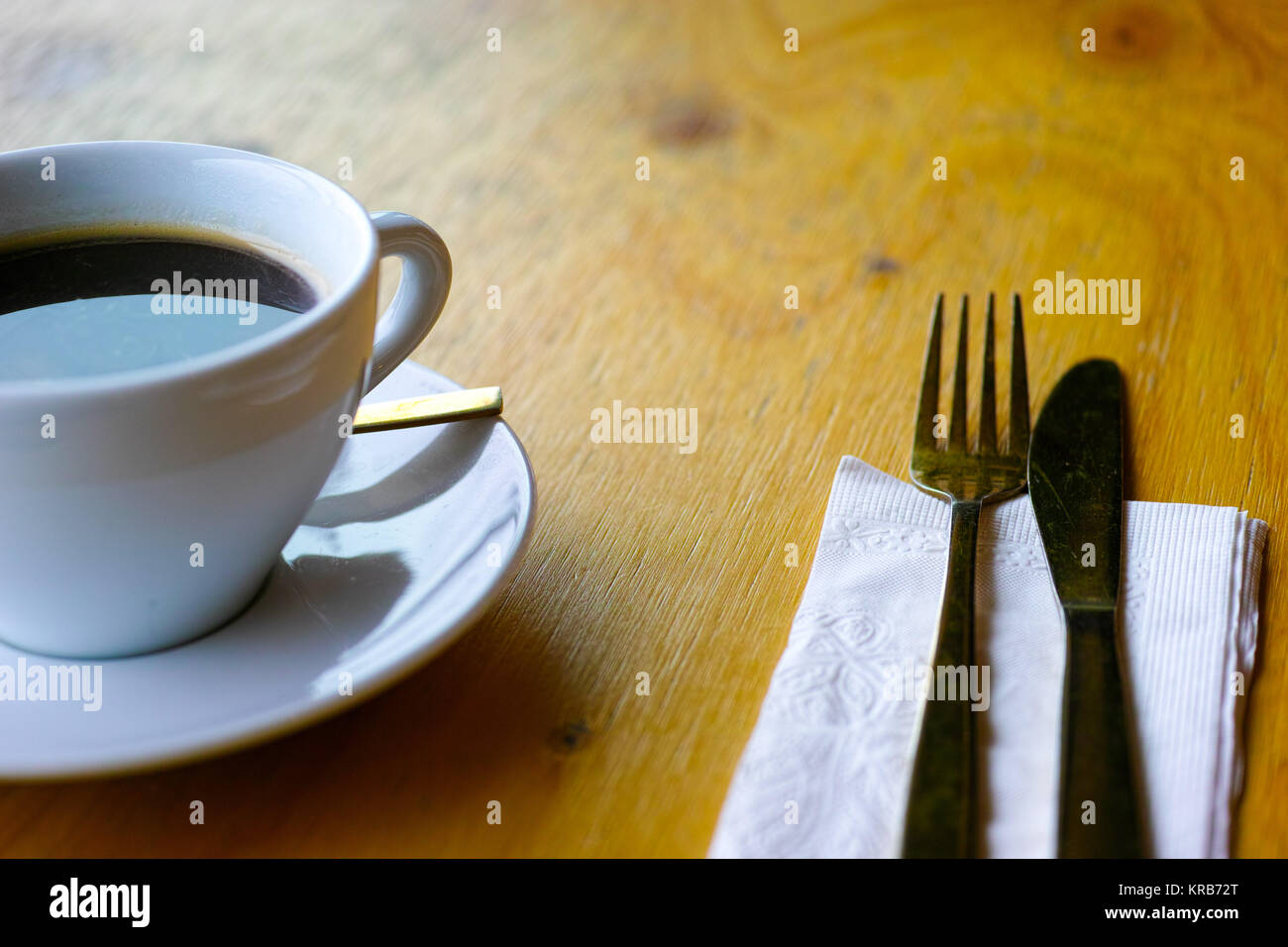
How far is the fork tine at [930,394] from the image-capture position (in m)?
0.73

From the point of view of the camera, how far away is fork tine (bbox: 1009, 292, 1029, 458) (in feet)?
2.34

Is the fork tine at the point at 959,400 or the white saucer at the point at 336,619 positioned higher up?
the fork tine at the point at 959,400

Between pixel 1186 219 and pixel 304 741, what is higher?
pixel 1186 219

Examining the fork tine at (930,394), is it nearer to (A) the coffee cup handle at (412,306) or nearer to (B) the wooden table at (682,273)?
(B) the wooden table at (682,273)

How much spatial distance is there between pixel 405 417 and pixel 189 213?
0.15 meters

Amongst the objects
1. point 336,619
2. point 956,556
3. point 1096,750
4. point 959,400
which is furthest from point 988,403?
point 336,619

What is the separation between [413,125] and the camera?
1.17 metres

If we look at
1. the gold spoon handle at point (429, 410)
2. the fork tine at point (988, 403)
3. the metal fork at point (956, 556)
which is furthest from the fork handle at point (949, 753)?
the gold spoon handle at point (429, 410)

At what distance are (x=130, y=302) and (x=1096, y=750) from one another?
0.48 meters

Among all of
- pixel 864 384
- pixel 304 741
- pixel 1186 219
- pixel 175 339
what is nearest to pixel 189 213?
pixel 175 339

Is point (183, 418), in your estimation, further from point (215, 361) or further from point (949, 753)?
point (949, 753)
